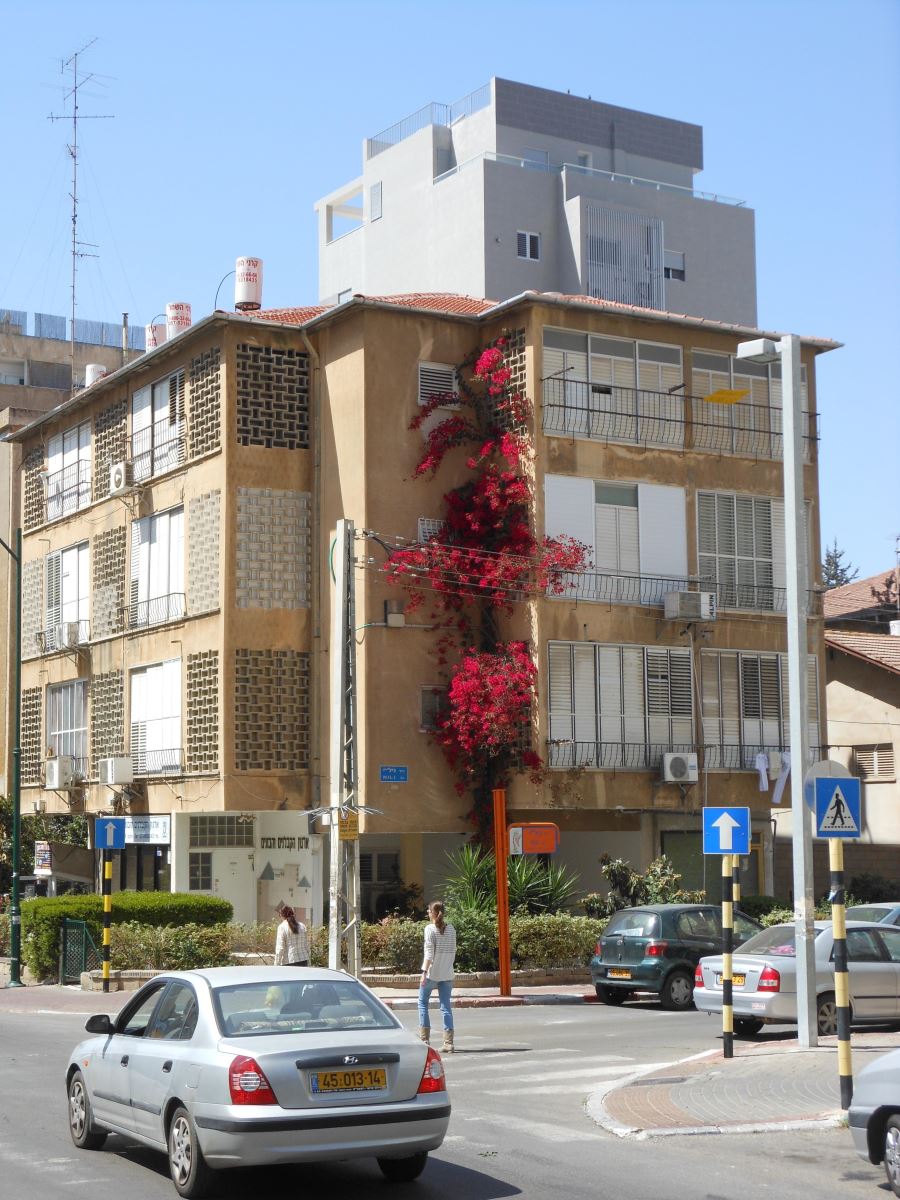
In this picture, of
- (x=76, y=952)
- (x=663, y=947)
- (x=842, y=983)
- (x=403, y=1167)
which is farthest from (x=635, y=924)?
(x=403, y=1167)

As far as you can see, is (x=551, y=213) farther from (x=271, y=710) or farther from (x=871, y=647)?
(x=271, y=710)

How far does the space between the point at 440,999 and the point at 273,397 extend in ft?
60.2

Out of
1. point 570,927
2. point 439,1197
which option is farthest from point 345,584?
point 439,1197

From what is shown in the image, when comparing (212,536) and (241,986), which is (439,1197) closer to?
(241,986)

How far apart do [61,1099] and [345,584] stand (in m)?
10.0

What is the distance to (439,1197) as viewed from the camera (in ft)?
34.8

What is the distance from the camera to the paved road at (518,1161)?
10750mm

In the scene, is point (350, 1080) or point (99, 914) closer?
point (350, 1080)

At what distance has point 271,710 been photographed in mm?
33938

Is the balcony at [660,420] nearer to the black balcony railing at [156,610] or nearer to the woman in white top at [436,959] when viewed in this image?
the black balcony railing at [156,610]

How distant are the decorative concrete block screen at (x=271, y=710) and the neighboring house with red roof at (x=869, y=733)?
48.1 ft

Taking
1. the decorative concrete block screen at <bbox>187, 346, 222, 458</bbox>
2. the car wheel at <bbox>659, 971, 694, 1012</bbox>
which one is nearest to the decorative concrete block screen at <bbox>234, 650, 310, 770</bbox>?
the decorative concrete block screen at <bbox>187, 346, 222, 458</bbox>

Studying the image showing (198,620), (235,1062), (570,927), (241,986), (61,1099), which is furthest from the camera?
(198,620)

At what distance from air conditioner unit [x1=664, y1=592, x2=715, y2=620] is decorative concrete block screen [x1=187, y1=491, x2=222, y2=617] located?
925 cm
